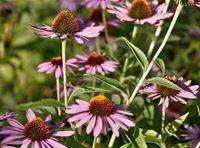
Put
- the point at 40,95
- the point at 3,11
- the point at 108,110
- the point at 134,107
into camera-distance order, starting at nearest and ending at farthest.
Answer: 1. the point at 108,110
2. the point at 134,107
3. the point at 40,95
4. the point at 3,11

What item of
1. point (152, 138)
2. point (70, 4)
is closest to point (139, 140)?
point (152, 138)

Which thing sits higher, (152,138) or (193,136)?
(152,138)

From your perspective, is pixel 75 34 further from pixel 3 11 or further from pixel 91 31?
pixel 3 11

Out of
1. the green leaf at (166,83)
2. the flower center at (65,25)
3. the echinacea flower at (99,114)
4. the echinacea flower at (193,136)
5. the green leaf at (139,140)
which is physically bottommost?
the echinacea flower at (193,136)

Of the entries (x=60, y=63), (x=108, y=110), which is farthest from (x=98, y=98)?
(x=60, y=63)

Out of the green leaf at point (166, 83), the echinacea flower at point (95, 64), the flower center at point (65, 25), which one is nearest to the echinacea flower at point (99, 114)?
the green leaf at point (166, 83)

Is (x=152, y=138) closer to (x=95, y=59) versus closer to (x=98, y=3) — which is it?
(x=95, y=59)

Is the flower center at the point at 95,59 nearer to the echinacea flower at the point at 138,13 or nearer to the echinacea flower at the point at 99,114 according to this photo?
the echinacea flower at the point at 138,13
